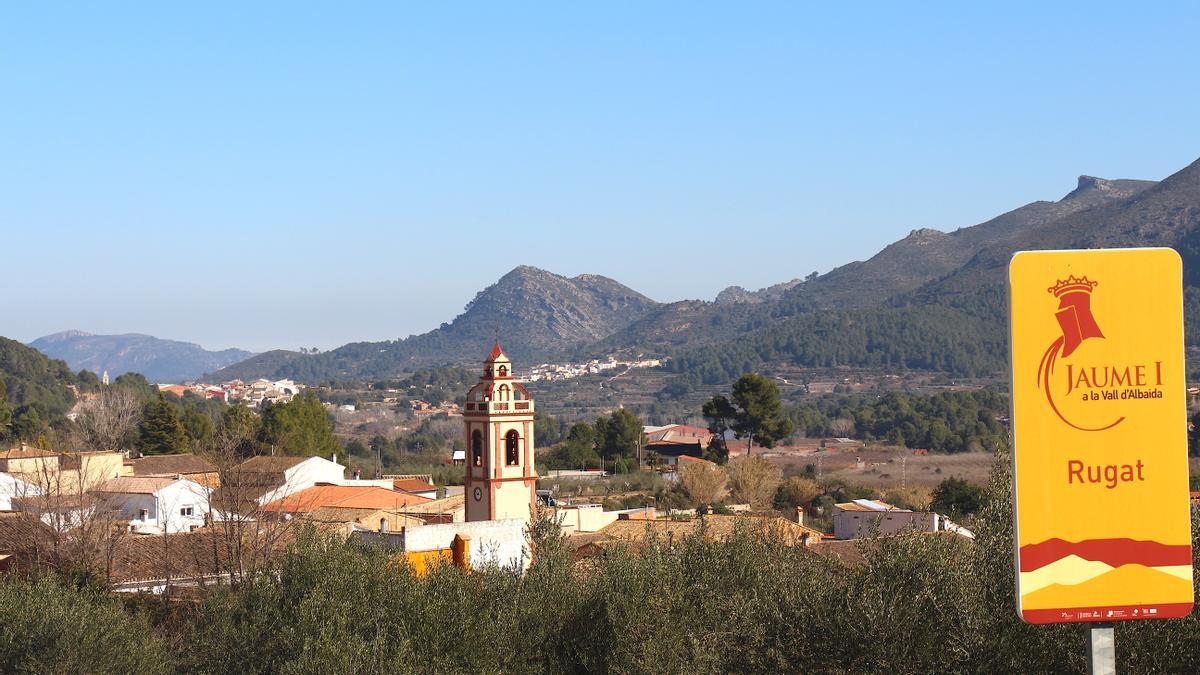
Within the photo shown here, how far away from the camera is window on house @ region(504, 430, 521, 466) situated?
26.7 meters

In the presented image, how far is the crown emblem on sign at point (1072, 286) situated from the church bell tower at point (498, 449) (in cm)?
2212

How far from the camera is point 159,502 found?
33.9 metres

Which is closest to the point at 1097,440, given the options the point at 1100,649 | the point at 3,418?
the point at 1100,649

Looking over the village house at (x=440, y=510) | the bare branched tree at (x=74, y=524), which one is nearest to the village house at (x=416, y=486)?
the village house at (x=440, y=510)

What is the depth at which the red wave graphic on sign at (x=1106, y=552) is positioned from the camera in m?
4.26

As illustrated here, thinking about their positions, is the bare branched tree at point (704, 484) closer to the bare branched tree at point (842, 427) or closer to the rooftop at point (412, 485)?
the rooftop at point (412, 485)

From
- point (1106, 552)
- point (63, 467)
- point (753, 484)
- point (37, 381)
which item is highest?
point (37, 381)

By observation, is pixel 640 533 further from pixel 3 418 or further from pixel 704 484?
pixel 3 418

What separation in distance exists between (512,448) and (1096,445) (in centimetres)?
2289

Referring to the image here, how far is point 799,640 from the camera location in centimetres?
1052

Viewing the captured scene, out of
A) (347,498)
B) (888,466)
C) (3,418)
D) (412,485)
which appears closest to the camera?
(347,498)

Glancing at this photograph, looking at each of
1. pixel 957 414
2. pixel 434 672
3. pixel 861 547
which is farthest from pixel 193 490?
pixel 957 414

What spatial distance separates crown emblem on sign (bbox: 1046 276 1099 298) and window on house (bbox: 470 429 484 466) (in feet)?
75.2

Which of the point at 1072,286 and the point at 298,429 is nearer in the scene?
the point at 1072,286
